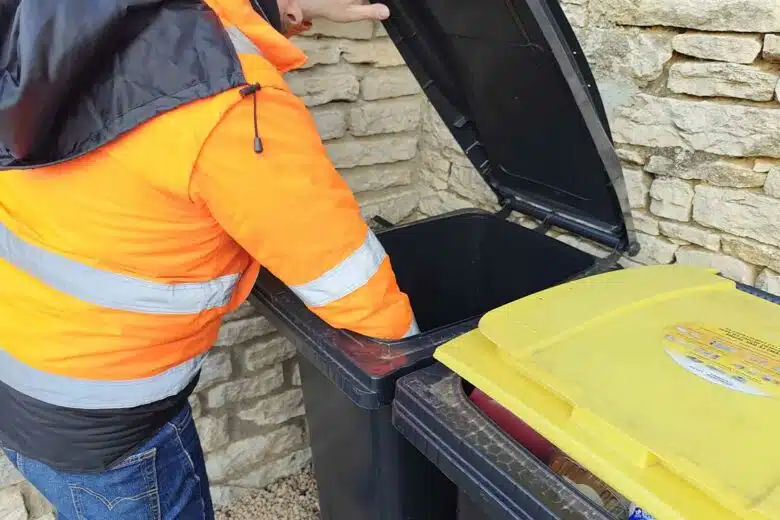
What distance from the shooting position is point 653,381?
82 cm

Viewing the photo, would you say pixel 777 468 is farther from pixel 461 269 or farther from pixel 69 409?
pixel 461 269

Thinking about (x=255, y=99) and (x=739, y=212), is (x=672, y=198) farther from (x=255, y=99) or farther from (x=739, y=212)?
(x=255, y=99)

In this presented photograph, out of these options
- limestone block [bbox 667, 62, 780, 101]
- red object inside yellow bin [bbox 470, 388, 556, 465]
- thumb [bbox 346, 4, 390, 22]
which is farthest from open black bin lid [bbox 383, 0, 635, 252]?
red object inside yellow bin [bbox 470, 388, 556, 465]

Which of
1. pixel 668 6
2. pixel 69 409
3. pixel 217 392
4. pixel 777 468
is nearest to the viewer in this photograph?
pixel 777 468

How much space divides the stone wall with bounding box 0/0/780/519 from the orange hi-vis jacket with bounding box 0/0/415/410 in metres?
0.67

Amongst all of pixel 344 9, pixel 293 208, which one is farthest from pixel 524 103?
pixel 293 208

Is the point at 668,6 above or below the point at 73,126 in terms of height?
above

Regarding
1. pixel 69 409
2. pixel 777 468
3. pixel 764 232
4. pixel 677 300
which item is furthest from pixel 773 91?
pixel 69 409

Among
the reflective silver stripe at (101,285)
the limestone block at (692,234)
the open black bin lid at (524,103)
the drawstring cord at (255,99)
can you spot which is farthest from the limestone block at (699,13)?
the reflective silver stripe at (101,285)

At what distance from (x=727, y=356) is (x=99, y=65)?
0.87 metres

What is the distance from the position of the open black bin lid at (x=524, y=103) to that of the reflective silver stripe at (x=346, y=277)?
0.43 meters

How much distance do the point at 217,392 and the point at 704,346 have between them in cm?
144

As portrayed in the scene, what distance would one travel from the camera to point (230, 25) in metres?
0.87

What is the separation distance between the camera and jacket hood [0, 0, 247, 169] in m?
0.77
